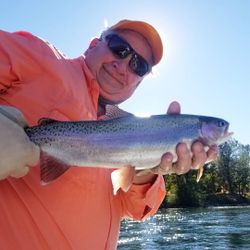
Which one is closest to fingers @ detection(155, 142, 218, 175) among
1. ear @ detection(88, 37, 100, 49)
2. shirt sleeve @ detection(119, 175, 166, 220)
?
shirt sleeve @ detection(119, 175, 166, 220)

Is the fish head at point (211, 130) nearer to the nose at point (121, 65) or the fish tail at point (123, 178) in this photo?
the fish tail at point (123, 178)

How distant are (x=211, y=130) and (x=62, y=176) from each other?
143 cm

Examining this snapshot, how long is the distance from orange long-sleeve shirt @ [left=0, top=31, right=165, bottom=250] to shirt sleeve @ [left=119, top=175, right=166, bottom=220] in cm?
27

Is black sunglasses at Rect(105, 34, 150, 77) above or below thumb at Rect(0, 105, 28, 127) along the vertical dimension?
above


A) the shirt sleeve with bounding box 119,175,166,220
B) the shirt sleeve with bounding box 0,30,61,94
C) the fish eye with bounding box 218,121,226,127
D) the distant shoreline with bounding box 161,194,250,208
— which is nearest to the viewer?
the shirt sleeve with bounding box 0,30,61,94

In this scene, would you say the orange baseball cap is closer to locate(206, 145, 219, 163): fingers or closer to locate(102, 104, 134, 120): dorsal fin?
locate(102, 104, 134, 120): dorsal fin

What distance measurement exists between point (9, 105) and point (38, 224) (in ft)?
3.17

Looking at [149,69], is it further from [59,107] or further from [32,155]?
[32,155]

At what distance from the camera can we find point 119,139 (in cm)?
402

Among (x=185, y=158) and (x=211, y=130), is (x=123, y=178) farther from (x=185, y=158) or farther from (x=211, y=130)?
(x=211, y=130)

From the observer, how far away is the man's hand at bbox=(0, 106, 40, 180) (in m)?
3.28

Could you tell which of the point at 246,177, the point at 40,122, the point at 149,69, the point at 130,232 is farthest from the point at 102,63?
the point at 246,177

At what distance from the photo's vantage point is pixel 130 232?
2698cm

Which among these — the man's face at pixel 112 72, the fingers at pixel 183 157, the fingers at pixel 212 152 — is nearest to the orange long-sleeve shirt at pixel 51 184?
the man's face at pixel 112 72
